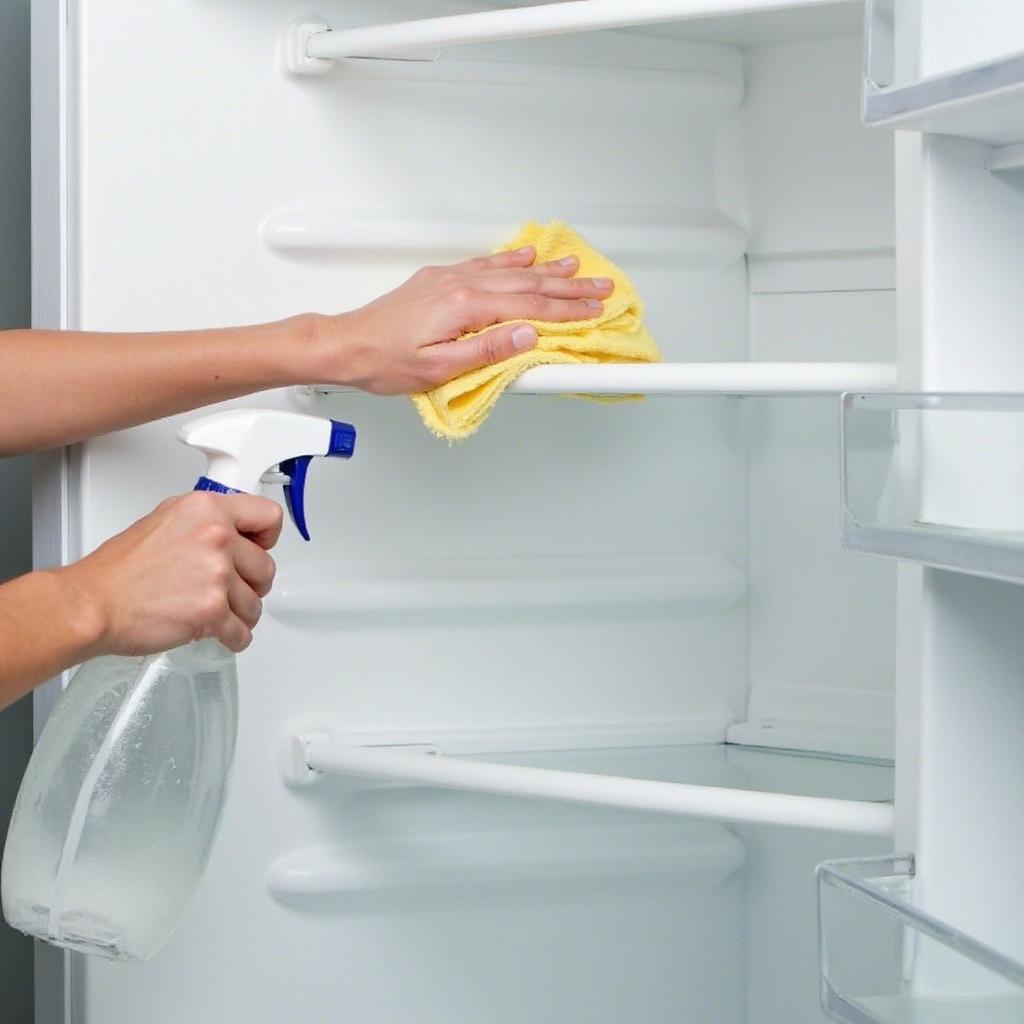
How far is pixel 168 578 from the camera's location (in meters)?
0.98

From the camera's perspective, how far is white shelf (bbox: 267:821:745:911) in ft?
4.56

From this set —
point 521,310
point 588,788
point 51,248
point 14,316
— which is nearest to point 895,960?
point 588,788

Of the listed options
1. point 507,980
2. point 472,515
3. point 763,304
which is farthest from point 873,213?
point 507,980

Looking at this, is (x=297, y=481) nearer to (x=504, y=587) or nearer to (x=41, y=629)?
(x=41, y=629)

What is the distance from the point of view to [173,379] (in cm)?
121

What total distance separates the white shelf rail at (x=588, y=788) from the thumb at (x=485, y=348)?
1.03ft

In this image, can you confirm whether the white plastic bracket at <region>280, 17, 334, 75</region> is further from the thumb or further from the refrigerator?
the thumb

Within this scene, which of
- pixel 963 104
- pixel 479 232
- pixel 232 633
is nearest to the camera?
pixel 963 104

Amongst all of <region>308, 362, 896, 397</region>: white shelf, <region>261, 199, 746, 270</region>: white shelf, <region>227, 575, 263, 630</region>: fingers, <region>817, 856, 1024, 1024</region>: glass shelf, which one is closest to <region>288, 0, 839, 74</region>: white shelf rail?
<region>261, 199, 746, 270</region>: white shelf

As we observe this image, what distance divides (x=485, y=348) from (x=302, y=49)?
362 millimetres

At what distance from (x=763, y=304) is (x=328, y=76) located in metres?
0.51

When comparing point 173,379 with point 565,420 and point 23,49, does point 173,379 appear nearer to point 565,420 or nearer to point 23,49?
point 565,420

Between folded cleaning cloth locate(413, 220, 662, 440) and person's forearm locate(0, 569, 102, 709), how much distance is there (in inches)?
13.8

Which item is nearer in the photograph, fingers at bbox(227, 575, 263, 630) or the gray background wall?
fingers at bbox(227, 575, 263, 630)
